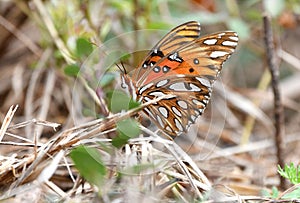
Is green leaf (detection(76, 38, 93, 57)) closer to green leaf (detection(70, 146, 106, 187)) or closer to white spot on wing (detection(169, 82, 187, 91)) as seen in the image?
white spot on wing (detection(169, 82, 187, 91))

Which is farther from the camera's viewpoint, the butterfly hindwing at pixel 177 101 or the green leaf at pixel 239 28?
the green leaf at pixel 239 28

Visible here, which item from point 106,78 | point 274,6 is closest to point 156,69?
point 106,78

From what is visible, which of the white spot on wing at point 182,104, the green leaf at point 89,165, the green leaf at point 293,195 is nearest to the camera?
the green leaf at point 89,165

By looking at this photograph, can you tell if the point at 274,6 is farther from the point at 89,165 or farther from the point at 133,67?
the point at 89,165

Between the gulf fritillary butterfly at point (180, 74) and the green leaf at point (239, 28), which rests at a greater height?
the green leaf at point (239, 28)

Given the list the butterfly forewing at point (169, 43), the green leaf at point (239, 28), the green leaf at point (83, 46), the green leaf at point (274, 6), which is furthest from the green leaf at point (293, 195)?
the green leaf at point (239, 28)

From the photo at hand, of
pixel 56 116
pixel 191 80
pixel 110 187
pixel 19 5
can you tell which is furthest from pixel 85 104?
pixel 110 187

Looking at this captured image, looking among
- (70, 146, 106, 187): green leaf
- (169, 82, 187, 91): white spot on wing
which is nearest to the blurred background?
(169, 82, 187, 91): white spot on wing

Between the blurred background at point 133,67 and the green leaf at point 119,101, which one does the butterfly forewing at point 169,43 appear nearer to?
the green leaf at point 119,101
